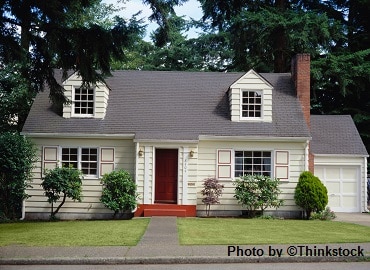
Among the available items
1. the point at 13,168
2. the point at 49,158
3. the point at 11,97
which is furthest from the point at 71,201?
the point at 11,97

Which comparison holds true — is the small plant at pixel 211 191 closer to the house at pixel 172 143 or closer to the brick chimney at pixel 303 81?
the house at pixel 172 143

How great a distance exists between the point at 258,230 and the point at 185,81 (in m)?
9.77

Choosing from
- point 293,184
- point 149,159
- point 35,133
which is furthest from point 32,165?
point 293,184

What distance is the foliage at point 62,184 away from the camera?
18391 millimetres

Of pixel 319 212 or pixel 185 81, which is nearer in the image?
pixel 319 212

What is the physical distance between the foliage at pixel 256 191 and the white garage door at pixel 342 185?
4141mm

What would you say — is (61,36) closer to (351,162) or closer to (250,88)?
(250,88)

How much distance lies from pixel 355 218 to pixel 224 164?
557 centimetres

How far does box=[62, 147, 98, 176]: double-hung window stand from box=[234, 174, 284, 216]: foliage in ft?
18.8

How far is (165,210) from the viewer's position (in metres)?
18.9

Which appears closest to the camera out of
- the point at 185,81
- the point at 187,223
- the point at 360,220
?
the point at 187,223

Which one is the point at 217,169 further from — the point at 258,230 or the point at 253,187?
the point at 258,230

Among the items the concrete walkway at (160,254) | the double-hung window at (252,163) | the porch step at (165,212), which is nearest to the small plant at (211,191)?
the porch step at (165,212)

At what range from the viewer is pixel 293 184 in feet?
64.7
